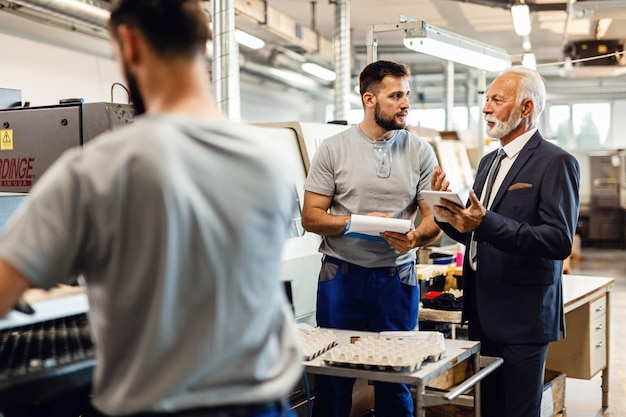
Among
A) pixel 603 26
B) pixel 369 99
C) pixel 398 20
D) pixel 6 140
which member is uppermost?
pixel 398 20

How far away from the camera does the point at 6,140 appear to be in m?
2.54

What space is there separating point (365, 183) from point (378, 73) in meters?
0.44

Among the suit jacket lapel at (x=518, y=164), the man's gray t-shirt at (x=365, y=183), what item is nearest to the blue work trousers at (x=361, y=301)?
the man's gray t-shirt at (x=365, y=183)

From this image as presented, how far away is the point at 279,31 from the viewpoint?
746 centimetres

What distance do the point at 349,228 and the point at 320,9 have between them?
6.67m

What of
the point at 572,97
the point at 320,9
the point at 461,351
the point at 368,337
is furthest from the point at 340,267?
the point at 572,97

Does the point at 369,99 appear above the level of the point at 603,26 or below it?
below

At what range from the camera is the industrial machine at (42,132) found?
2.31m

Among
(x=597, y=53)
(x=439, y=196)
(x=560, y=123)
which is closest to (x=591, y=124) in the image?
(x=560, y=123)

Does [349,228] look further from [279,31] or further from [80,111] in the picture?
[279,31]

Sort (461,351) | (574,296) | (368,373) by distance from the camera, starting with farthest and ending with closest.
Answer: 1. (574,296)
2. (461,351)
3. (368,373)

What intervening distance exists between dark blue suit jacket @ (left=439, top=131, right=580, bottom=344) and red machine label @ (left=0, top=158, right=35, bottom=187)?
151 centimetres

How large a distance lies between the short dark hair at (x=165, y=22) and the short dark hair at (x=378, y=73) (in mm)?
Answer: 1795

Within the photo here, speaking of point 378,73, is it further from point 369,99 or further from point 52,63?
point 52,63
